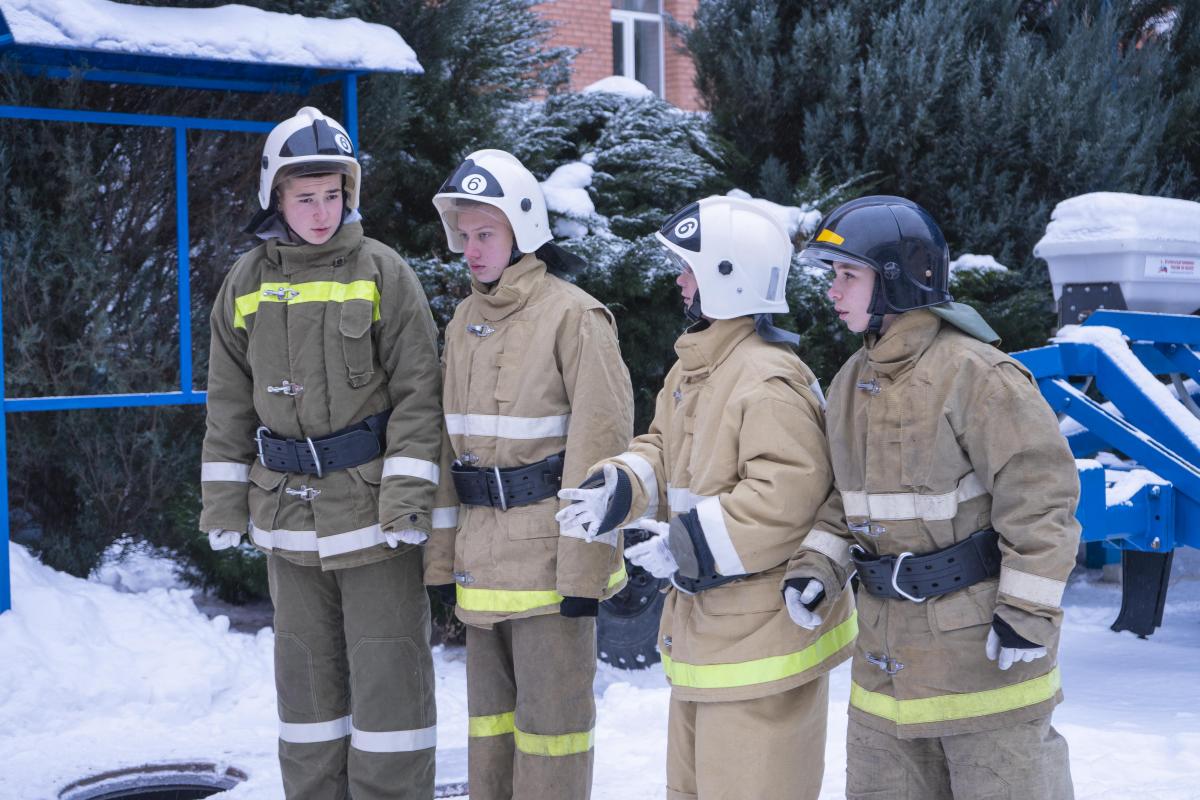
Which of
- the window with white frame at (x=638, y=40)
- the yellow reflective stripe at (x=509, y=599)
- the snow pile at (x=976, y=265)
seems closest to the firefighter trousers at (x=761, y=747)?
the yellow reflective stripe at (x=509, y=599)

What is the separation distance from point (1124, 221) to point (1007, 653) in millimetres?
3793

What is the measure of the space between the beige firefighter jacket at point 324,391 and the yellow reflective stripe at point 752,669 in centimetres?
95

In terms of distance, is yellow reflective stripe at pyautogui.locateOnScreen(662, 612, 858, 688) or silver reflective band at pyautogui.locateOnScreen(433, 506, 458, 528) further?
silver reflective band at pyautogui.locateOnScreen(433, 506, 458, 528)

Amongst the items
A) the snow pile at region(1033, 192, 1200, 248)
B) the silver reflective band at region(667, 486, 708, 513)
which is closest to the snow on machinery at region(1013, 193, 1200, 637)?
the snow pile at region(1033, 192, 1200, 248)

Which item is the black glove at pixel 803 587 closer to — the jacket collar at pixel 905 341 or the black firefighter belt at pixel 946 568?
the black firefighter belt at pixel 946 568

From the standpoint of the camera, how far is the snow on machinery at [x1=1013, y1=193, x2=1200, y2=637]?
494 cm

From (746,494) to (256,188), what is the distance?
412cm

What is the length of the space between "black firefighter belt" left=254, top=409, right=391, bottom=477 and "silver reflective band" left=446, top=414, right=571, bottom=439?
0.31m

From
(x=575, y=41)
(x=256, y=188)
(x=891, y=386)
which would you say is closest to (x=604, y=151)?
(x=256, y=188)

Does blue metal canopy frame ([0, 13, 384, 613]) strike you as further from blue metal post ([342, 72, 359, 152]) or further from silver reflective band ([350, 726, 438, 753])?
silver reflective band ([350, 726, 438, 753])

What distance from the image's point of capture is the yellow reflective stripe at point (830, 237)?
2.73 metres

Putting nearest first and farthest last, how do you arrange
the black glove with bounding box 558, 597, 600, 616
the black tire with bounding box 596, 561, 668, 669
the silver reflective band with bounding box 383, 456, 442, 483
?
the black glove with bounding box 558, 597, 600, 616 < the silver reflective band with bounding box 383, 456, 442, 483 < the black tire with bounding box 596, 561, 668, 669

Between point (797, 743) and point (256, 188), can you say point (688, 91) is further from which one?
point (797, 743)

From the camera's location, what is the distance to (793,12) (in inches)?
331
